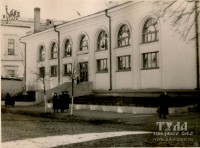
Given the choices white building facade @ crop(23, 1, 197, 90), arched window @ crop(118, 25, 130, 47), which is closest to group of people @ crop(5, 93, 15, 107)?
white building facade @ crop(23, 1, 197, 90)

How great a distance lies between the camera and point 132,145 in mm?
8625

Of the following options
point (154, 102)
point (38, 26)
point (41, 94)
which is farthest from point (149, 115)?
point (38, 26)

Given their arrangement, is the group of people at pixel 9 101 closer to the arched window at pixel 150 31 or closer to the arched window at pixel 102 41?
the arched window at pixel 102 41

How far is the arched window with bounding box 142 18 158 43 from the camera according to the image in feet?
63.8

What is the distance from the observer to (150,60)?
2011 centimetres

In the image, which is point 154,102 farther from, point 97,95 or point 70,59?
point 70,59

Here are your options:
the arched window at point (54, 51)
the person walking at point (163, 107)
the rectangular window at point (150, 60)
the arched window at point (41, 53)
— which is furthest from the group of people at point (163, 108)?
the arched window at point (41, 53)

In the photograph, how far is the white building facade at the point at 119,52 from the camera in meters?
18.1

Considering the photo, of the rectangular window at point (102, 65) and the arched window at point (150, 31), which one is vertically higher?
the arched window at point (150, 31)

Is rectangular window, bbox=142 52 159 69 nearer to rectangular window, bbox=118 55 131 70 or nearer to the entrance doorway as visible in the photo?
rectangular window, bbox=118 55 131 70

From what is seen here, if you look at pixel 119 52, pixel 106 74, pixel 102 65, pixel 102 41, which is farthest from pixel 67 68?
pixel 119 52

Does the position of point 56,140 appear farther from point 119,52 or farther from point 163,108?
point 119,52

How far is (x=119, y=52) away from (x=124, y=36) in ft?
3.34

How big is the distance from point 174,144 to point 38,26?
2275cm
